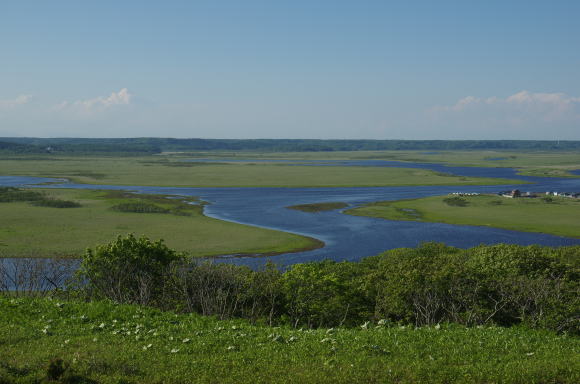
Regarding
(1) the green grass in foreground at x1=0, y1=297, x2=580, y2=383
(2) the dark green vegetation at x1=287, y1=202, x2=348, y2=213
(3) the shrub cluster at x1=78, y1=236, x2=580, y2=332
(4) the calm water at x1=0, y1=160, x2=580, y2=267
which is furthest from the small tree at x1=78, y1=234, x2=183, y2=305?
(2) the dark green vegetation at x1=287, y1=202, x2=348, y2=213

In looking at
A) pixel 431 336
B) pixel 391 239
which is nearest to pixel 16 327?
pixel 431 336

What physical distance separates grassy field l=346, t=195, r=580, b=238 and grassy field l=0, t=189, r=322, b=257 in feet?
72.1

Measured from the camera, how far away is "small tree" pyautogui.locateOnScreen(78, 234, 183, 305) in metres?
26.9

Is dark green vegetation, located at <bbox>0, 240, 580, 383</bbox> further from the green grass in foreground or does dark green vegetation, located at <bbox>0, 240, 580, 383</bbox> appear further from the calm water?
the calm water

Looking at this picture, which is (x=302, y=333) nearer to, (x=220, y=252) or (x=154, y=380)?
(x=154, y=380)

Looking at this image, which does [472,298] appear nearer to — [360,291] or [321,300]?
[360,291]

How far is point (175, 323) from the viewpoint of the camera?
60.4ft

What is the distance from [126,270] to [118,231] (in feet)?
114

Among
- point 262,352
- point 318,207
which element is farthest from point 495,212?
point 262,352

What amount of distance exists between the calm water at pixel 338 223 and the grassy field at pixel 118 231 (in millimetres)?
3593

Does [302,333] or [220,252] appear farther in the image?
[220,252]

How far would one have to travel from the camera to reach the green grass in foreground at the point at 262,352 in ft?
43.2

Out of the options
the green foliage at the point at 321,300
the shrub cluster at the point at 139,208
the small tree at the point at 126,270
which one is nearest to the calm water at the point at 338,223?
the shrub cluster at the point at 139,208

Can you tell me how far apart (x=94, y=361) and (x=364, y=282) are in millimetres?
15685
